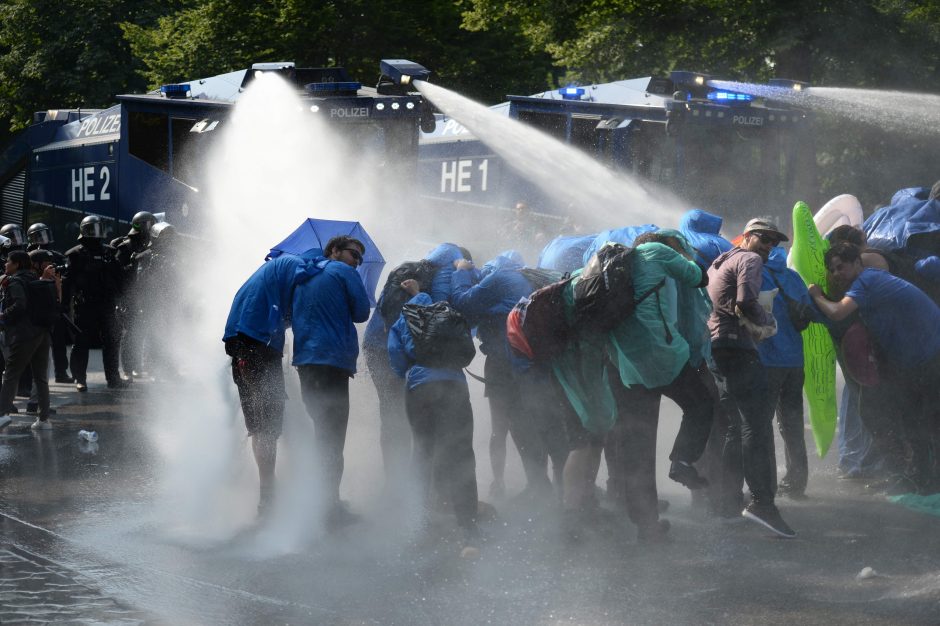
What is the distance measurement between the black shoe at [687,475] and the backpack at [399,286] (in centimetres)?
193

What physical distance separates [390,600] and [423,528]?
3.99 ft

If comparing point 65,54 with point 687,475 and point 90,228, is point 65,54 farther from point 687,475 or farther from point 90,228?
point 687,475

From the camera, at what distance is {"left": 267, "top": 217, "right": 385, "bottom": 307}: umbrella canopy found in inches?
336

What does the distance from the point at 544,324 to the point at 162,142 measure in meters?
10.6

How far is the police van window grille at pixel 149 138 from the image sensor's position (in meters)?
16.2

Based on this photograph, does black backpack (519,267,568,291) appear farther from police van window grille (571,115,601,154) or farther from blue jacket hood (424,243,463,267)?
police van window grille (571,115,601,154)

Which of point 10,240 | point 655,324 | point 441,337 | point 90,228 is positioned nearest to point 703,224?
point 655,324

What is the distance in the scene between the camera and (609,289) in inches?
260

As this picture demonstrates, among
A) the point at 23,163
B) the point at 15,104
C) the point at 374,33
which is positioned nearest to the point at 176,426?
the point at 23,163

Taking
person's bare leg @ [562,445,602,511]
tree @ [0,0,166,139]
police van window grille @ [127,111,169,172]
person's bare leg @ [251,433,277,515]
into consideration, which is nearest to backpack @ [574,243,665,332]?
person's bare leg @ [562,445,602,511]

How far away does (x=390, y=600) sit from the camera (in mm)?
5883

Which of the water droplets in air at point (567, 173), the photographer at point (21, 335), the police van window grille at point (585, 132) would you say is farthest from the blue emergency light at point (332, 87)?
the photographer at point (21, 335)

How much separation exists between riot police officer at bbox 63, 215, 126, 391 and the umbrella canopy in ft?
17.6

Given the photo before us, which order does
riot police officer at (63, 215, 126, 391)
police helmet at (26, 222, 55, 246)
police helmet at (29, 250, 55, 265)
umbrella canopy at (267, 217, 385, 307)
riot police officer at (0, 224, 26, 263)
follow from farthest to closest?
riot police officer at (63, 215, 126, 391), police helmet at (26, 222, 55, 246), riot police officer at (0, 224, 26, 263), police helmet at (29, 250, 55, 265), umbrella canopy at (267, 217, 385, 307)
